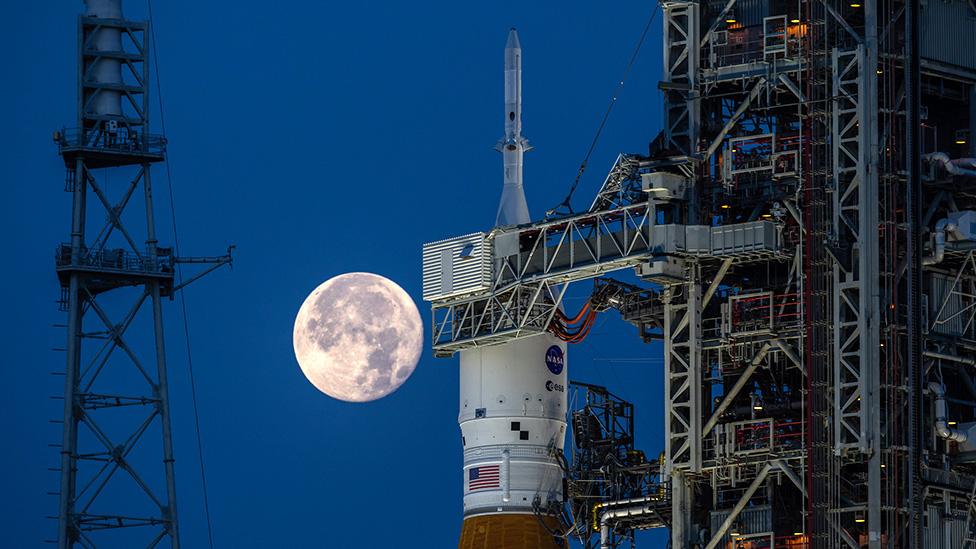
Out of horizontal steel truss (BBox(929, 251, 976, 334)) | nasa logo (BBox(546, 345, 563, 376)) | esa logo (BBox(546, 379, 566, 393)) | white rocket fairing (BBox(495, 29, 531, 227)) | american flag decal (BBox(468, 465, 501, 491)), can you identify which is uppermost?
white rocket fairing (BBox(495, 29, 531, 227))

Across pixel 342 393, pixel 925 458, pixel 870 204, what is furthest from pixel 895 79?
pixel 342 393

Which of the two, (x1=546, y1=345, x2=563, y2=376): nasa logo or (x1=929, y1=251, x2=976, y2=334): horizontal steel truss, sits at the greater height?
(x1=929, y1=251, x2=976, y2=334): horizontal steel truss

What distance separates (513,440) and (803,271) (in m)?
14.2

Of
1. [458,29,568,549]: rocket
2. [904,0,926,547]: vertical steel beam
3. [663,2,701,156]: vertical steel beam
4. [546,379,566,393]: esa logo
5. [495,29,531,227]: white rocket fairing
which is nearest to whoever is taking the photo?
[904,0,926,547]: vertical steel beam

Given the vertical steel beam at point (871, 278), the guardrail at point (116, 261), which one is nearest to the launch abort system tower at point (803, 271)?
the vertical steel beam at point (871, 278)

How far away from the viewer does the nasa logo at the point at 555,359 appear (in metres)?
114

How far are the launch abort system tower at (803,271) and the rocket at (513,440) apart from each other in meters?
2.62

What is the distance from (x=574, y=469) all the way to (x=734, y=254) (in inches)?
489

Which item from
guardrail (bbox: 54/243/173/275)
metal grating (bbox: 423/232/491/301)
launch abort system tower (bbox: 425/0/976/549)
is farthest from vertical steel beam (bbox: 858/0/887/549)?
guardrail (bbox: 54/243/173/275)

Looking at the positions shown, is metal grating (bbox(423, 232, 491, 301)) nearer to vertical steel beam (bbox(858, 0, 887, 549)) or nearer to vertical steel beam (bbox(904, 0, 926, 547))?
vertical steel beam (bbox(858, 0, 887, 549))

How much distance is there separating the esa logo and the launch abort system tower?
3.55 meters

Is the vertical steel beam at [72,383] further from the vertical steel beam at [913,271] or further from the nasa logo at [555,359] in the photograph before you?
the vertical steel beam at [913,271]

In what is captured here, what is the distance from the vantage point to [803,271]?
342ft

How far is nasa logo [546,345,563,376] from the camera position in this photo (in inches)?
4492
